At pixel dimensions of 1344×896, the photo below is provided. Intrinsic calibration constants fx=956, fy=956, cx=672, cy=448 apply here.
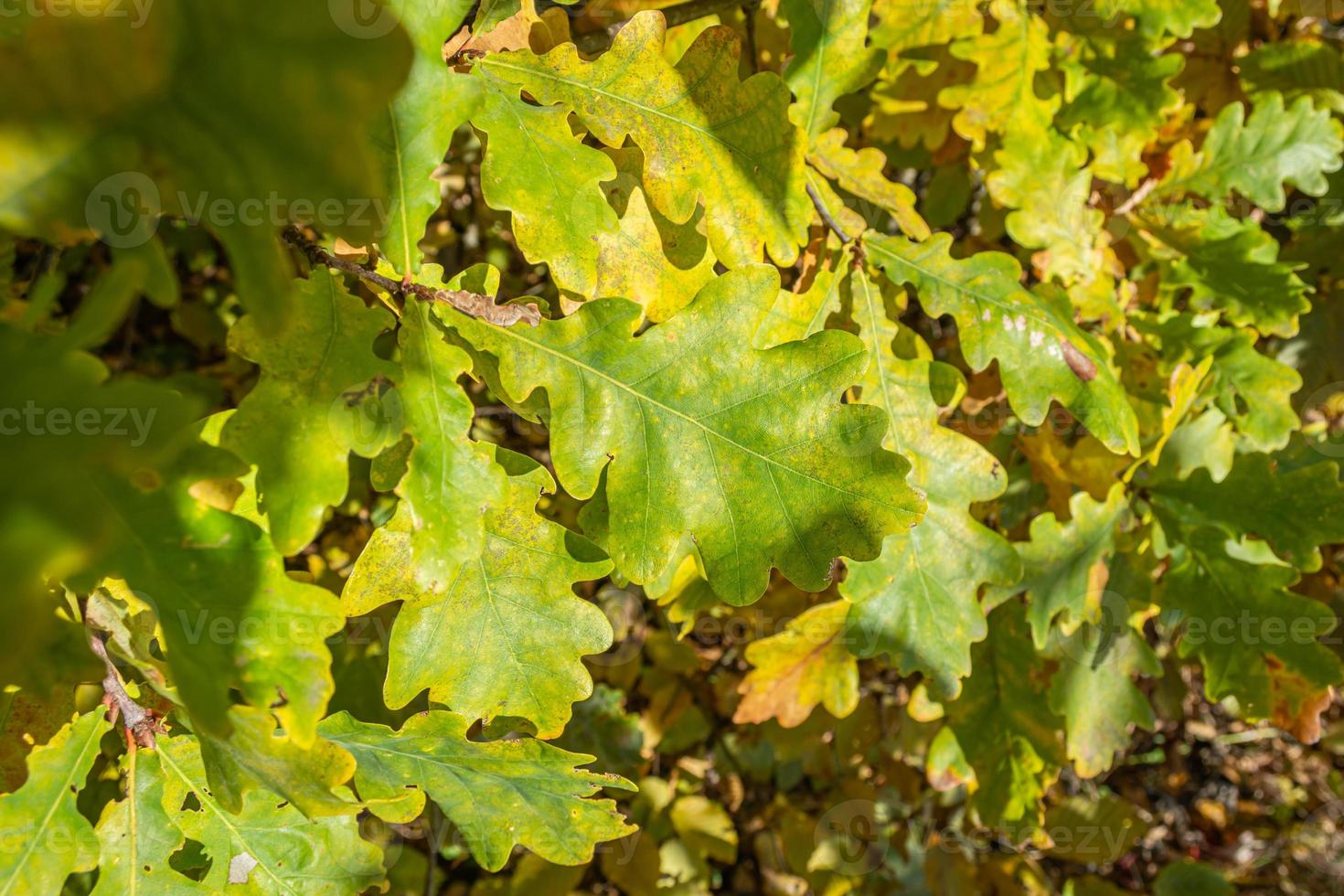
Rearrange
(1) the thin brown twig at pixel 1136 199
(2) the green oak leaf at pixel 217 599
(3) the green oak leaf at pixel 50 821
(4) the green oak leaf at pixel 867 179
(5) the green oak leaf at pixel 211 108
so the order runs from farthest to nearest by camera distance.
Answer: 1. (1) the thin brown twig at pixel 1136 199
2. (4) the green oak leaf at pixel 867 179
3. (3) the green oak leaf at pixel 50 821
4. (2) the green oak leaf at pixel 217 599
5. (5) the green oak leaf at pixel 211 108

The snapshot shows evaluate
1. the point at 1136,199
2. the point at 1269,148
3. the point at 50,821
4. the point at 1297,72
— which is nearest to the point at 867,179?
the point at 1136,199

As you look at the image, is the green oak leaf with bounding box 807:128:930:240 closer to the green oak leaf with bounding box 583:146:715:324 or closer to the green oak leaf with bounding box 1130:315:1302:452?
the green oak leaf with bounding box 583:146:715:324

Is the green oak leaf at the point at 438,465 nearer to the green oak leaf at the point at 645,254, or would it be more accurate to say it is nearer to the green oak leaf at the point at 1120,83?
the green oak leaf at the point at 645,254

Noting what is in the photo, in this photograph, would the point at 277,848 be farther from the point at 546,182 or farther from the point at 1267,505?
the point at 1267,505

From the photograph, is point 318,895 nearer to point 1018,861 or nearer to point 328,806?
point 328,806

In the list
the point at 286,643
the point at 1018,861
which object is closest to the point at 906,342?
the point at 286,643

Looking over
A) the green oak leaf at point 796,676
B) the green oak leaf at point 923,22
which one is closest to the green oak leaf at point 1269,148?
the green oak leaf at point 923,22
